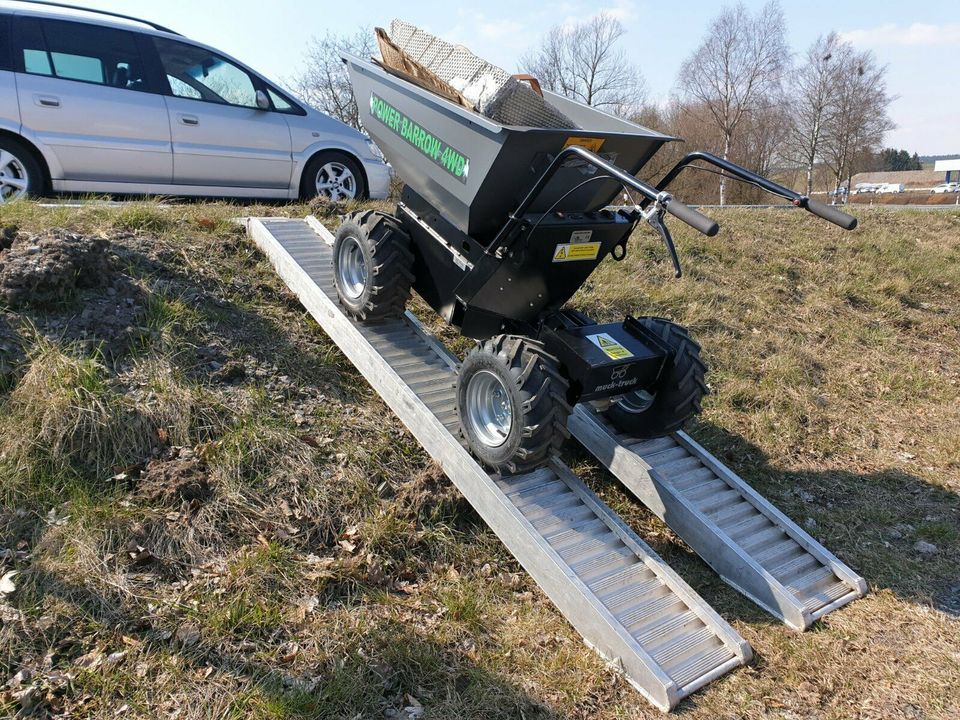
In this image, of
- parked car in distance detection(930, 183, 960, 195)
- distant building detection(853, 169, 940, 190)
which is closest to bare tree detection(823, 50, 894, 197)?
parked car in distance detection(930, 183, 960, 195)

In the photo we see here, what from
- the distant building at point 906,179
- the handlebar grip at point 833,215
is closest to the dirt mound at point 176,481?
the handlebar grip at point 833,215

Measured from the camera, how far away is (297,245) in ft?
19.2

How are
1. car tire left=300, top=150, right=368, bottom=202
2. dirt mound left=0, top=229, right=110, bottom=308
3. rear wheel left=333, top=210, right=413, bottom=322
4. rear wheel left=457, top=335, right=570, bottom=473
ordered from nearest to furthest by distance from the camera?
rear wheel left=457, top=335, right=570, bottom=473 → dirt mound left=0, top=229, right=110, bottom=308 → rear wheel left=333, top=210, right=413, bottom=322 → car tire left=300, top=150, right=368, bottom=202

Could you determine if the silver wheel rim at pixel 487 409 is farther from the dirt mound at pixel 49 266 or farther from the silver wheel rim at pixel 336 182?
the silver wheel rim at pixel 336 182

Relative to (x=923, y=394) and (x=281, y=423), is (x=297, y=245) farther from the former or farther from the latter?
(x=923, y=394)

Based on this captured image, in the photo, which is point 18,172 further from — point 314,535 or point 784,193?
point 784,193

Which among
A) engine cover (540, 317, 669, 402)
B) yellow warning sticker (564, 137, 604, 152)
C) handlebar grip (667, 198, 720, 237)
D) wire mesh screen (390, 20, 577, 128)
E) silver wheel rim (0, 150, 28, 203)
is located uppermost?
wire mesh screen (390, 20, 577, 128)

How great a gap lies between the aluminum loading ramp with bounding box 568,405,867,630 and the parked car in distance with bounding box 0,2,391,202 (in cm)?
417

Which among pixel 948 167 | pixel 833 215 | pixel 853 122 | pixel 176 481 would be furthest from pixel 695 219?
pixel 948 167

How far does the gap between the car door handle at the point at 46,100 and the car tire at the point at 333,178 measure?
2.21 metres

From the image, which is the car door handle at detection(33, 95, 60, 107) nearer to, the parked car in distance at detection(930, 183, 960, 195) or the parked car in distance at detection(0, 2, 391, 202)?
the parked car in distance at detection(0, 2, 391, 202)

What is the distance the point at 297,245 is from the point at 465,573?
3.36 m

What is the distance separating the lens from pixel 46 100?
5734 millimetres

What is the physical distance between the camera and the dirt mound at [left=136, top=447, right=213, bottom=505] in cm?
359
